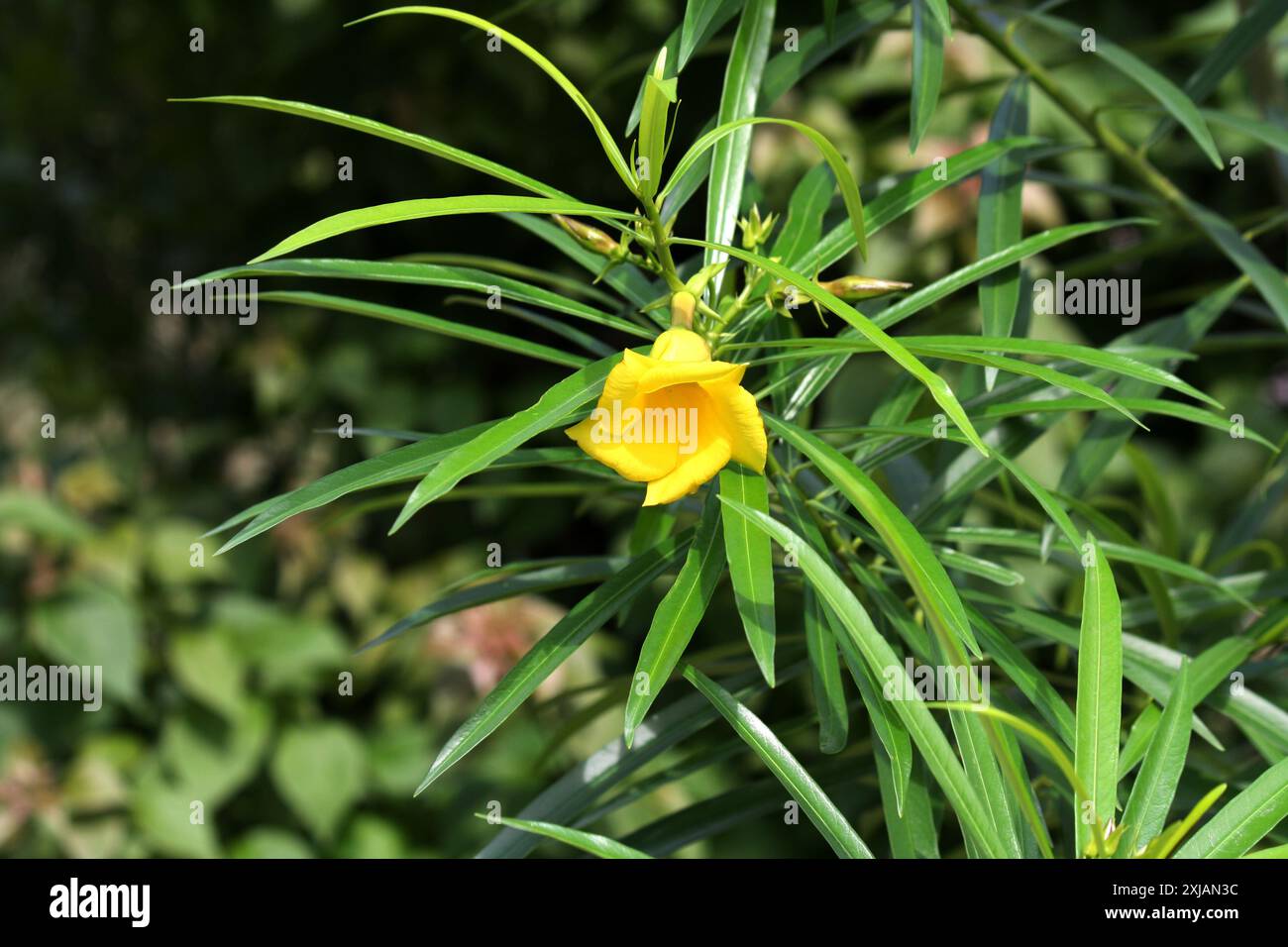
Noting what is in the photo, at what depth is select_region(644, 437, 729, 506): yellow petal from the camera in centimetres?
44

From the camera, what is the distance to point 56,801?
4.99 ft

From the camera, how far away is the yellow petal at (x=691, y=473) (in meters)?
0.44

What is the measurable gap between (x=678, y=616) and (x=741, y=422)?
0.08m

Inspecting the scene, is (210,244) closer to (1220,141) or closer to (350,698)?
(350,698)

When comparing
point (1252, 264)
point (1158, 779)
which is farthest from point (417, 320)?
point (1252, 264)

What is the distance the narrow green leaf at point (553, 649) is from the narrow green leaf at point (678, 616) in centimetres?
3

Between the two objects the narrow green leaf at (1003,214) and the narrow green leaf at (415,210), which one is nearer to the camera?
the narrow green leaf at (415,210)

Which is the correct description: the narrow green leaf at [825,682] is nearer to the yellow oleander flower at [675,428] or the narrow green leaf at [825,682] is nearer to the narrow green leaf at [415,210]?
the yellow oleander flower at [675,428]


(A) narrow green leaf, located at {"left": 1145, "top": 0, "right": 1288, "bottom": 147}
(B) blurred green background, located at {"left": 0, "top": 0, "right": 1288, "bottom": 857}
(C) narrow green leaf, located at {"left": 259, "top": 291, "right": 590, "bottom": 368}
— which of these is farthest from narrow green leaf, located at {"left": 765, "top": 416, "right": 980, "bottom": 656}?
(B) blurred green background, located at {"left": 0, "top": 0, "right": 1288, "bottom": 857}

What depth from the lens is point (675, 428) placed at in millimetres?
450

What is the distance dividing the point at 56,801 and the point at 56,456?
513mm

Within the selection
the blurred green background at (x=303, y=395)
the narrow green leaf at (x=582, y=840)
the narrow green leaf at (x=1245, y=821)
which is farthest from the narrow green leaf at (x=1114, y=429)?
the blurred green background at (x=303, y=395)

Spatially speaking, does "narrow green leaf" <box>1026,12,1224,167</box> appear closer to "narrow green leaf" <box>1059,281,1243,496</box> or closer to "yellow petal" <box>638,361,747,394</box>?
"narrow green leaf" <box>1059,281,1243,496</box>

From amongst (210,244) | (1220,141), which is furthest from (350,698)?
(1220,141)
